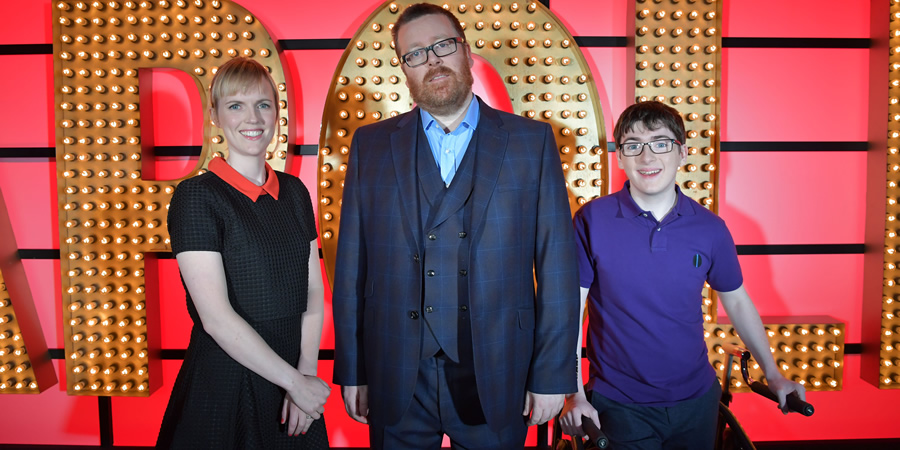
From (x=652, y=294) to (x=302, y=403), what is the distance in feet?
4.59

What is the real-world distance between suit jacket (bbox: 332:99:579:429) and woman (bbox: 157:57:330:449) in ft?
0.98

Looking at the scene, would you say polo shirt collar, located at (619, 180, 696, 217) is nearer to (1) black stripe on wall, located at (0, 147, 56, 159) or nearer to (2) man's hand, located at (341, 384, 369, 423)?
(2) man's hand, located at (341, 384, 369, 423)

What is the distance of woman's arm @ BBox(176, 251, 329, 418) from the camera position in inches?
67.1

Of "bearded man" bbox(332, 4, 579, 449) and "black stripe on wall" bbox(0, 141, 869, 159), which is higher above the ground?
"black stripe on wall" bbox(0, 141, 869, 159)

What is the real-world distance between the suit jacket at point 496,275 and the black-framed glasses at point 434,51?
257 mm

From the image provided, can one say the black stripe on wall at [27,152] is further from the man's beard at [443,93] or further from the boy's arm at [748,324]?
the boy's arm at [748,324]

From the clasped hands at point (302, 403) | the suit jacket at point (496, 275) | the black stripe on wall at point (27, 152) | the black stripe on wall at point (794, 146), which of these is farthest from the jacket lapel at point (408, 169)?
the black stripe on wall at point (27, 152)

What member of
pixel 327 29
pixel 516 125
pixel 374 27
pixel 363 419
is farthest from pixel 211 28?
pixel 363 419

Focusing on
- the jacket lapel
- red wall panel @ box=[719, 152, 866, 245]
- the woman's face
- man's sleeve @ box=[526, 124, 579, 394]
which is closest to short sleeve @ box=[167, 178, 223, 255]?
the woman's face

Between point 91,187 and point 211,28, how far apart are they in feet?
3.84

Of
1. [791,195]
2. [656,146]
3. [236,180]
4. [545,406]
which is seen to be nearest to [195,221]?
[236,180]

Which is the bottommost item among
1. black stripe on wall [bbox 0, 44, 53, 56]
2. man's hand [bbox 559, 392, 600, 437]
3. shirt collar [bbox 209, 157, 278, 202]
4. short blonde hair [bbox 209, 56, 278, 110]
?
man's hand [bbox 559, 392, 600, 437]

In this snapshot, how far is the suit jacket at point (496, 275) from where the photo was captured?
177 centimetres

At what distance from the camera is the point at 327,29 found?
316 centimetres
